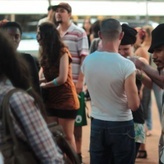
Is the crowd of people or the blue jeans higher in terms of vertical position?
the crowd of people

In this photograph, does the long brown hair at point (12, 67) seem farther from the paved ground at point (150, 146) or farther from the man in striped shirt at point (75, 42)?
the paved ground at point (150, 146)

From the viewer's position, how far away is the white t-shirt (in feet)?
13.4

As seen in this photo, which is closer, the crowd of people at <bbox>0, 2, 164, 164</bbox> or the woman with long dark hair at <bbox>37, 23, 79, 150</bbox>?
the crowd of people at <bbox>0, 2, 164, 164</bbox>

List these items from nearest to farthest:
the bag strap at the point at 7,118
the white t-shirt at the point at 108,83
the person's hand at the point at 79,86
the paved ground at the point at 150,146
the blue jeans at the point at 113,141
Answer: the bag strap at the point at 7,118 → the white t-shirt at the point at 108,83 → the blue jeans at the point at 113,141 → the person's hand at the point at 79,86 → the paved ground at the point at 150,146

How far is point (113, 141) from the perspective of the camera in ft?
13.9

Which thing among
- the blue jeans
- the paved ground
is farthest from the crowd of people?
the paved ground

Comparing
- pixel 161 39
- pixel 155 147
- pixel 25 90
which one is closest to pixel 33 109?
pixel 25 90

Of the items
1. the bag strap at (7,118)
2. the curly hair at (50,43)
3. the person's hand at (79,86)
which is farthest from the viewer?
the person's hand at (79,86)

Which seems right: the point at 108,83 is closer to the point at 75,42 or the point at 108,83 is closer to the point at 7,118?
the point at 7,118

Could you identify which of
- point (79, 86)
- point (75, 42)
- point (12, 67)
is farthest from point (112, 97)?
point (75, 42)

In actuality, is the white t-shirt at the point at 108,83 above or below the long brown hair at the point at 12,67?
below

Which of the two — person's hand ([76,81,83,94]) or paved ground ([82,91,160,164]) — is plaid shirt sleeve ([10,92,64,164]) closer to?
person's hand ([76,81,83,94])

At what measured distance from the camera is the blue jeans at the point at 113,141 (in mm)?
4230

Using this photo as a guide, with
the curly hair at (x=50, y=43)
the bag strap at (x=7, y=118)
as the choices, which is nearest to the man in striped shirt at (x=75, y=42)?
the curly hair at (x=50, y=43)
